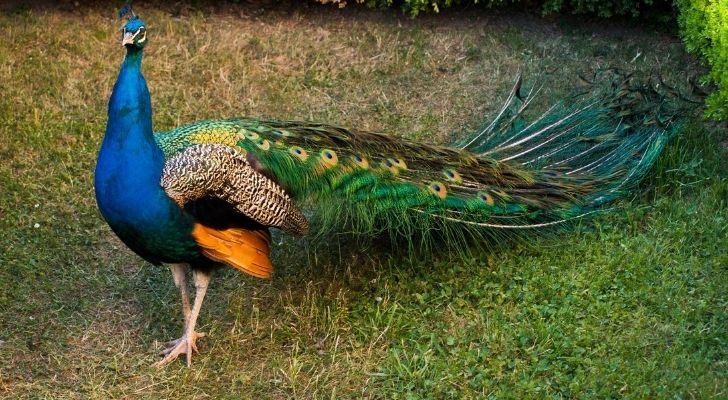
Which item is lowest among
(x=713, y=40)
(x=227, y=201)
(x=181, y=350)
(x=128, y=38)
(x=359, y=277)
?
(x=181, y=350)

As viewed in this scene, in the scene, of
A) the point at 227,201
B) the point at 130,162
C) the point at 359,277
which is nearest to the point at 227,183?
the point at 227,201

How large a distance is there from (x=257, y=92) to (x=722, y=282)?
3.06 m

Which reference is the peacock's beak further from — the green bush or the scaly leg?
the green bush

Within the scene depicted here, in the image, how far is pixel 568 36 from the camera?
6.50 metres

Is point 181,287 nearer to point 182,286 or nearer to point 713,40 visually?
point 182,286

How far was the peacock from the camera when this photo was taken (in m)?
3.84

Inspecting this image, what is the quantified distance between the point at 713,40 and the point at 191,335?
3.19 m

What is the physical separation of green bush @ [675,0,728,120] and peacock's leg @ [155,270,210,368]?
2.87 meters

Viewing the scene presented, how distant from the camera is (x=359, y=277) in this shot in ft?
15.4

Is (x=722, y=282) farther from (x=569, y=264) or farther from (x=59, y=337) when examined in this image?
(x=59, y=337)

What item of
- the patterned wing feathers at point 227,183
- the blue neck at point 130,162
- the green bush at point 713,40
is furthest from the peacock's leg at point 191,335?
the green bush at point 713,40

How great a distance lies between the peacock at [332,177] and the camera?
384 centimetres

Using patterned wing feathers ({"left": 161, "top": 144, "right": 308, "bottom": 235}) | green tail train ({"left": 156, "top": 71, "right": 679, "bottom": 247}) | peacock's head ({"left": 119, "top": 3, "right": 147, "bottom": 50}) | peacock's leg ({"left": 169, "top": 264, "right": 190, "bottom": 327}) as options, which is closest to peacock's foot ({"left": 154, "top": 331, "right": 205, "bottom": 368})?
peacock's leg ({"left": 169, "top": 264, "right": 190, "bottom": 327})

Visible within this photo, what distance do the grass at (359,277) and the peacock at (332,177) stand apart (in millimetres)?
197
